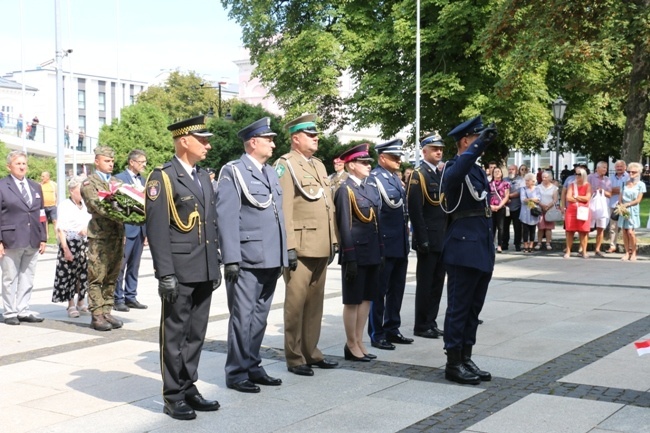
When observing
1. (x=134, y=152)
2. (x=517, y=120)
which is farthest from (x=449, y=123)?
(x=134, y=152)

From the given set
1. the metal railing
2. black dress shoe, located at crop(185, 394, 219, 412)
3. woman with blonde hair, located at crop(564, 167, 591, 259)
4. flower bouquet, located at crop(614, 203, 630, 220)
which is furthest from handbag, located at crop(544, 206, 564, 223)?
the metal railing

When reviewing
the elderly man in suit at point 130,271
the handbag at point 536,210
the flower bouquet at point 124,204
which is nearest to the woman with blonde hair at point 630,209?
the handbag at point 536,210

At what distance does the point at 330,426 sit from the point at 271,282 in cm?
167

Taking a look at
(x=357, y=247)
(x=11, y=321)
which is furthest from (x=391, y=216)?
(x=11, y=321)

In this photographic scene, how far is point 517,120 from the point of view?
32.0 m

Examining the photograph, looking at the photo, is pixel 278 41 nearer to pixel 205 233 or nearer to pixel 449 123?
pixel 449 123

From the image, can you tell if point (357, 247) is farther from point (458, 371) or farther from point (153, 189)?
point (153, 189)

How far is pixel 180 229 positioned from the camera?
6.20m

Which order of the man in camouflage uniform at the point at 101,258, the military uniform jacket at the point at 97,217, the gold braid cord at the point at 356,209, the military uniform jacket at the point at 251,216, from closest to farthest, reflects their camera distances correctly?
the military uniform jacket at the point at 251,216 → the gold braid cord at the point at 356,209 → the military uniform jacket at the point at 97,217 → the man in camouflage uniform at the point at 101,258

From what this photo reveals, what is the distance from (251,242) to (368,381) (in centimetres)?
150

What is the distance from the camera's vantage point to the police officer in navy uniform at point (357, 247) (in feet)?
26.0

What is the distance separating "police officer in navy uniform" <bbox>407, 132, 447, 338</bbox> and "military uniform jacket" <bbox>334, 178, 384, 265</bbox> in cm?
89

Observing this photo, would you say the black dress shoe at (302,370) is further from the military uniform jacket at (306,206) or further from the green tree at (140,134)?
the green tree at (140,134)

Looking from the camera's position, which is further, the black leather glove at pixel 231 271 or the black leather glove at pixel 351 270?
the black leather glove at pixel 351 270
